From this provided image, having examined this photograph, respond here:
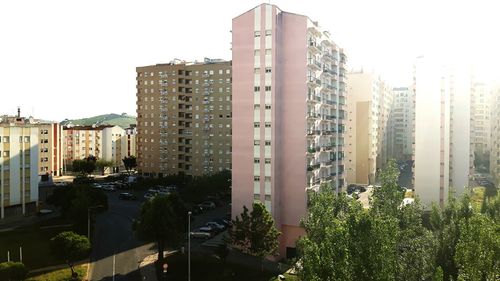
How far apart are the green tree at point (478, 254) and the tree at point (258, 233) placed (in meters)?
21.9

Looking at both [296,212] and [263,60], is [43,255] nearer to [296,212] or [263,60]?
[296,212]

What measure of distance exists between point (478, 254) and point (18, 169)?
6135cm

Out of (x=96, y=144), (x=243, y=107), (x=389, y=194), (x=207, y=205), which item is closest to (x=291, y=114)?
(x=243, y=107)

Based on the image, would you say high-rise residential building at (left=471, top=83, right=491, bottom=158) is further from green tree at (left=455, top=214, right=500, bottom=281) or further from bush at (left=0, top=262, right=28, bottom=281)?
bush at (left=0, top=262, right=28, bottom=281)

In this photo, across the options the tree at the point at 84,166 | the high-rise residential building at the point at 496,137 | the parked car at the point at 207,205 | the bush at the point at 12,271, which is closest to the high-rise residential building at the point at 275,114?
the parked car at the point at 207,205

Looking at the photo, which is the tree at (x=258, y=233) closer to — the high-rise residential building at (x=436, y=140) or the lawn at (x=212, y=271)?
the lawn at (x=212, y=271)

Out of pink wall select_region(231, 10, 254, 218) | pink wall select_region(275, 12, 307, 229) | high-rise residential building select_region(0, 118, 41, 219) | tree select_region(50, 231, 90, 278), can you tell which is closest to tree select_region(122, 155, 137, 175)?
high-rise residential building select_region(0, 118, 41, 219)

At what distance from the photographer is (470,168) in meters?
83.4

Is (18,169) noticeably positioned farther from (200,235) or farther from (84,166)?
(84,166)

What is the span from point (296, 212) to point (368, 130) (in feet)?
197

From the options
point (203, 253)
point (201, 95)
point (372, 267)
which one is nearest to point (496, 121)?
point (201, 95)

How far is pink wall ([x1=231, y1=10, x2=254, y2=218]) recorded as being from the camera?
5138 centimetres

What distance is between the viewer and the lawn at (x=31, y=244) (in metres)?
46.3

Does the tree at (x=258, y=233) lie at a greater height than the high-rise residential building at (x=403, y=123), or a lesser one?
lesser
